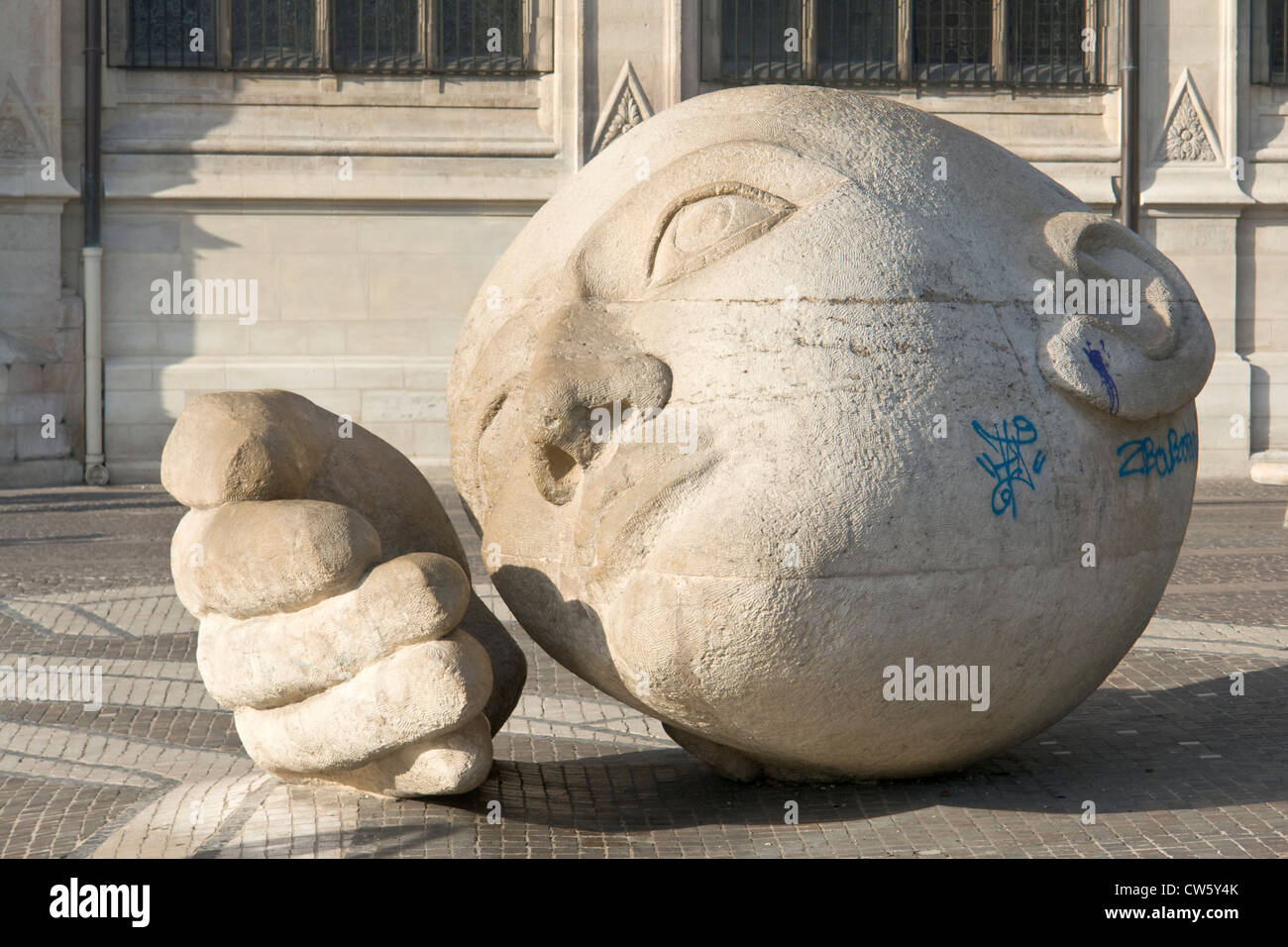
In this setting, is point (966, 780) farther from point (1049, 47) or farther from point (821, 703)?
point (1049, 47)

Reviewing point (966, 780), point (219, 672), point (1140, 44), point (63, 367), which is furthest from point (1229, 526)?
point (63, 367)

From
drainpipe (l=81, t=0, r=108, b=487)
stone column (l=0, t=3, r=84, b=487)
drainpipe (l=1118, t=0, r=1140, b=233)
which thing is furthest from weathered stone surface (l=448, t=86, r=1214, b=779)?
drainpipe (l=1118, t=0, r=1140, b=233)

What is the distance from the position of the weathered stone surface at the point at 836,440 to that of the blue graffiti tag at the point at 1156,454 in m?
0.01

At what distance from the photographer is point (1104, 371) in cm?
538

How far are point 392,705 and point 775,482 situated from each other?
55.2 inches

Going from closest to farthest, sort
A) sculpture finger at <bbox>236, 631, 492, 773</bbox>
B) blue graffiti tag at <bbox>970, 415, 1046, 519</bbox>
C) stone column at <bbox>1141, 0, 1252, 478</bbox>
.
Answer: sculpture finger at <bbox>236, 631, 492, 773</bbox>, blue graffiti tag at <bbox>970, 415, 1046, 519</bbox>, stone column at <bbox>1141, 0, 1252, 478</bbox>

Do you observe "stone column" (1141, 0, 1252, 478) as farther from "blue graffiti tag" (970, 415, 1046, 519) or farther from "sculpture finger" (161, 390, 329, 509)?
"sculpture finger" (161, 390, 329, 509)

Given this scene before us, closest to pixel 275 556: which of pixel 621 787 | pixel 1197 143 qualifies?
pixel 621 787

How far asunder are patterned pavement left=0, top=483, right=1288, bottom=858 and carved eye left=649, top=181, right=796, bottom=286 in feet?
6.37

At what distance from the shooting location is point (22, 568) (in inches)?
466

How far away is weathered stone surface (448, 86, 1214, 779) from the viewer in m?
5.02

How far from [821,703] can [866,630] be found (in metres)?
0.32

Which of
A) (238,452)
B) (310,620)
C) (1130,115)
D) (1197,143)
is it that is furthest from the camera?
(1197,143)

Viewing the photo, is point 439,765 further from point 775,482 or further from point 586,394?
point 775,482
